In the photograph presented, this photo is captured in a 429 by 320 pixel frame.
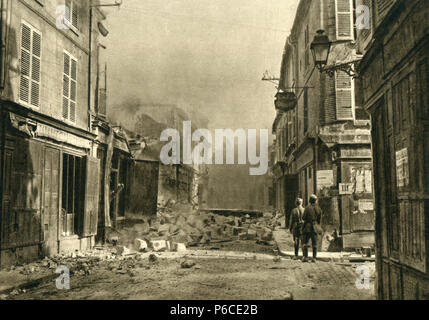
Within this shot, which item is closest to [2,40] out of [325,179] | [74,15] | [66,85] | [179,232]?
[66,85]

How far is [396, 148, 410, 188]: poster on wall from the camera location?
4.97 metres

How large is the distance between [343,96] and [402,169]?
8.40m

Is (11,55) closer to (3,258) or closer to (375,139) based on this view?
(3,258)

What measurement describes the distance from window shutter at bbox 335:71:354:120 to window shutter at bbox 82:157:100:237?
7.86m

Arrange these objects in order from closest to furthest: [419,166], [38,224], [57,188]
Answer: [419,166]
[38,224]
[57,188]

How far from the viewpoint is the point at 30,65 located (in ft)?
31.2

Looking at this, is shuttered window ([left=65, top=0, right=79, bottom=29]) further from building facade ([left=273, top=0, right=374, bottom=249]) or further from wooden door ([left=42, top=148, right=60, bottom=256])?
building facade ([left=273, top=0, right=374, bottom=249])

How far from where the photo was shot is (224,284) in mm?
7348

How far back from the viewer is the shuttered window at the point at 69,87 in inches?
442

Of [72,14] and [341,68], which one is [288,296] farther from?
[72,14]

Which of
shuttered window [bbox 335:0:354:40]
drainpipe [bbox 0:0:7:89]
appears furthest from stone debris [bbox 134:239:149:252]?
shuttered window [bbox 335:0:354:40]

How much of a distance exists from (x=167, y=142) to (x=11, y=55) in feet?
40.7

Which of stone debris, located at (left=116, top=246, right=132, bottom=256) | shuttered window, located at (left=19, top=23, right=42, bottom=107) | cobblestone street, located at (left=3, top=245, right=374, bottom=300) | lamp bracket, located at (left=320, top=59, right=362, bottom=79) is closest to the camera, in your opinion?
cobblestone street, located at (left=3, top=245, right=374, bottom=300)

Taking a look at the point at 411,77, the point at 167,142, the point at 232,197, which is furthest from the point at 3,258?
the point at 232,197
